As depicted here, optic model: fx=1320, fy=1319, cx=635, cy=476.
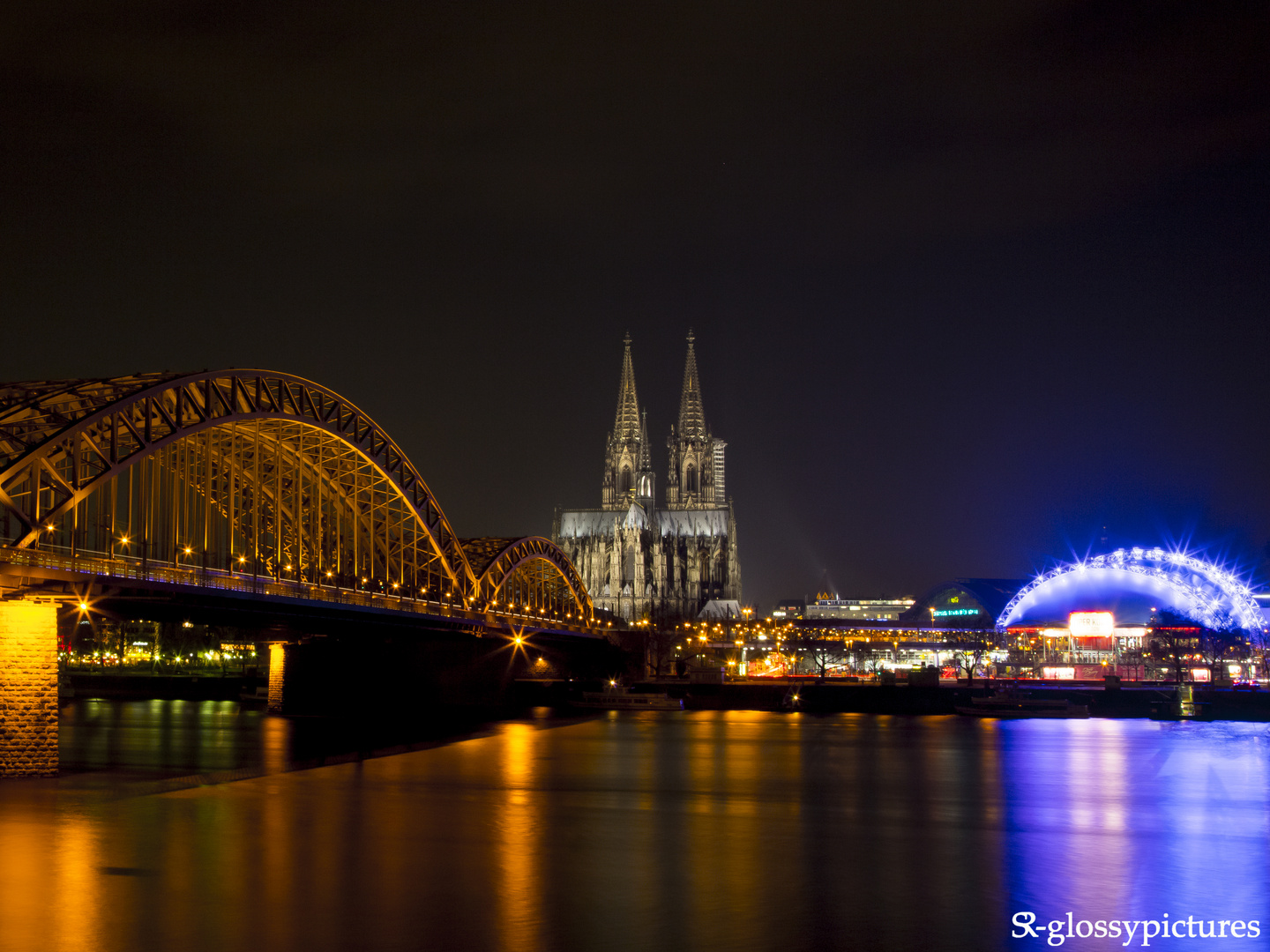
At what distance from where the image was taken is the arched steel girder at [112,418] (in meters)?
44.6

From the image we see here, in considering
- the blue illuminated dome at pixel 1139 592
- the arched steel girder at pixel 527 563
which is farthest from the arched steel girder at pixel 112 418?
the blue illuminated dome at pixel 1139 592

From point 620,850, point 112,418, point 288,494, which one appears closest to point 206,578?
point 112,418

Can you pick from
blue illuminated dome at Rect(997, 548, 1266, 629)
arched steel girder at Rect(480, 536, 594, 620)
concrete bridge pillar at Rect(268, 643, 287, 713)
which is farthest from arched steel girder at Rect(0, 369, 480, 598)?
blue illuminated dome at Rect(997, 548, 1266, 629)

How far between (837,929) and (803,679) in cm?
9633

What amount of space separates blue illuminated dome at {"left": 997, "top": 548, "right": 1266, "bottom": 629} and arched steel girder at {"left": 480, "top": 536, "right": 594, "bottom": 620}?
45624mm

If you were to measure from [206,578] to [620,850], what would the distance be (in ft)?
91.9

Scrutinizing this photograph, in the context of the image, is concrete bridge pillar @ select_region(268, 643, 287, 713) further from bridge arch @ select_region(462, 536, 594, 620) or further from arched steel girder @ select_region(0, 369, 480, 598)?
arched steel girder @ select_region(0, 369, 480, 598)

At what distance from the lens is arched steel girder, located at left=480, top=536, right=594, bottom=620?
105 meters

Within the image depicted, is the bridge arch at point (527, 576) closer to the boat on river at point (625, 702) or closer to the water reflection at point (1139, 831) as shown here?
the boat on river at point (625, 702)

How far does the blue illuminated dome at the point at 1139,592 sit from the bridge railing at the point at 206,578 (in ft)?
224

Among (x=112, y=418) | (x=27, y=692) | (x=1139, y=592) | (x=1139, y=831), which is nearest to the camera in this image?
(x=1139, y=831)

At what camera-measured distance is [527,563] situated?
117m

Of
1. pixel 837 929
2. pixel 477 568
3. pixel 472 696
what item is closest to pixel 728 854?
pixel 837 929

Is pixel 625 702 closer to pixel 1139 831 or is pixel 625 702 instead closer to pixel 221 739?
pixel 221 739
